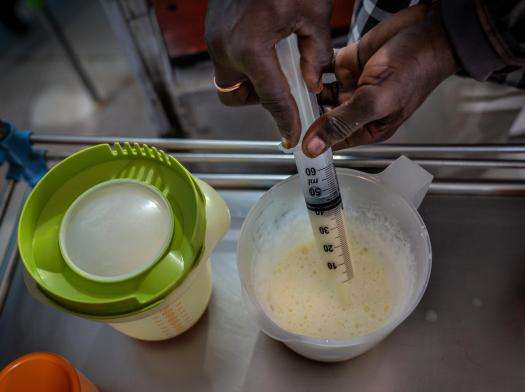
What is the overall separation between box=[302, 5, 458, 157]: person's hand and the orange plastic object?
41 centimetres

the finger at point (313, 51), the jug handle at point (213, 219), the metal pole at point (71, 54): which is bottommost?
the metal pole at point (71, 54)

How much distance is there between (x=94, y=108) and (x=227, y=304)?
1.57m

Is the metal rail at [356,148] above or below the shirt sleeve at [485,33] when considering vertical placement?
below

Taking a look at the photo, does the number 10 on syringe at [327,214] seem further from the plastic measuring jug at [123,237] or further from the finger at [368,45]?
the finger at [368,45]

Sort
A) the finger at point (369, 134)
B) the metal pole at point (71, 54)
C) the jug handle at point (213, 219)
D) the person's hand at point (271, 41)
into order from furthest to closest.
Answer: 1. the metal pole at point (71, 54)
2. the finger at point (369, 134)
3. the jug handle at point (213, 219)
4. the person's hand at point (271, 41)

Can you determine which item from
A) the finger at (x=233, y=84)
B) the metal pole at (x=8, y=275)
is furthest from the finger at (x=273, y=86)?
the metal pole at (x=8, y=275)

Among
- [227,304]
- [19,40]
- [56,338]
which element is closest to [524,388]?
[227,304]

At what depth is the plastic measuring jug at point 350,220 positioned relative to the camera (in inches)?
24.3

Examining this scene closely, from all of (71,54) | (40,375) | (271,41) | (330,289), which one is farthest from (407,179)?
(71,54)

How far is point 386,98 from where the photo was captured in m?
0.68

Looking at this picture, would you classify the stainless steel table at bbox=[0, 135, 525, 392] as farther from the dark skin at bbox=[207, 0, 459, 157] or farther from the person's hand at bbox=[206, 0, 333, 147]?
the person's hand at bbox=[206, 0, 333, 147]

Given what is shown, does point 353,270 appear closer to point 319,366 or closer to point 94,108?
point 319,366

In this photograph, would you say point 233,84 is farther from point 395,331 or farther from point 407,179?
point 395,331

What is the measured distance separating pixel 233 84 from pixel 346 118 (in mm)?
188
